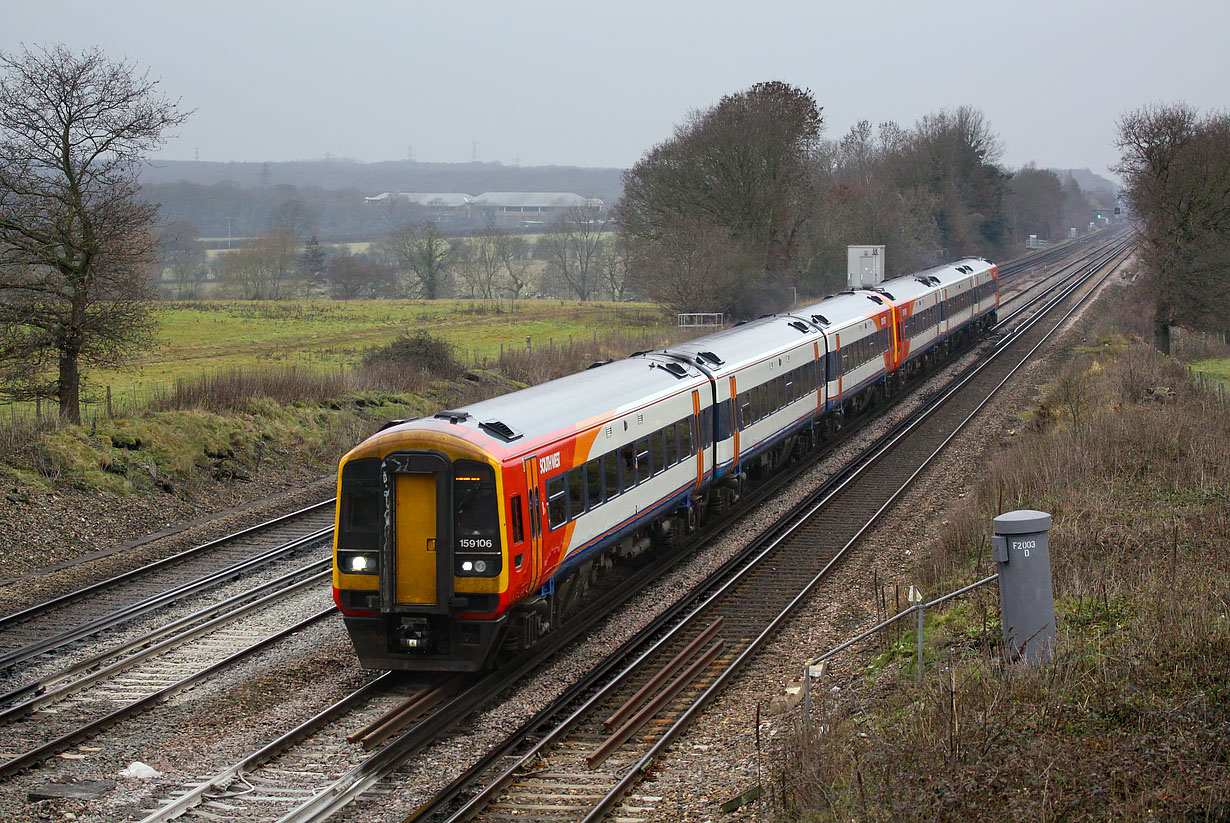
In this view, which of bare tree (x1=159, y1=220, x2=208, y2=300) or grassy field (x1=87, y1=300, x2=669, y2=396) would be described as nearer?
grassy field (x1=87, y1=300, x2=669, y2=396)

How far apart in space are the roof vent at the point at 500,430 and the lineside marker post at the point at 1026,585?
531 centimetres

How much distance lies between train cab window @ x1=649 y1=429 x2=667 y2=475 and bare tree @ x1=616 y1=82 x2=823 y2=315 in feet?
127

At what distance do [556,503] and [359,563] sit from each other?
2.39 meters

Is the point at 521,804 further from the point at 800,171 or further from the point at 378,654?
the point at 800,171

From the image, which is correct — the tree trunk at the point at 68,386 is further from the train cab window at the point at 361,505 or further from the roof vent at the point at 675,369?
the train cab window at the point at 361,505

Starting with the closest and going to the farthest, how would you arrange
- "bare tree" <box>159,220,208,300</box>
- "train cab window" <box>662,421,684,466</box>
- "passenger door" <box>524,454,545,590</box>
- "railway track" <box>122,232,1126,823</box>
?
"railway track" <box>122,232,1126,823</box> → "passenger door" <box>524,454,545,590</box> → "train cab window" <box>662,421,684,466</box> → "bare tree" <box>159,220,208,300</box>

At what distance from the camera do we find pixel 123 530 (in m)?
19.5

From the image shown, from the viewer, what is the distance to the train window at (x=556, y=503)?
13.0m

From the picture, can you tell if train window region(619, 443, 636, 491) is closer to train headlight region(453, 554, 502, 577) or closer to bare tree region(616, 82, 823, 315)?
train headlight region(453, 554, 502, 577)

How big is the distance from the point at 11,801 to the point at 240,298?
67.3 meters

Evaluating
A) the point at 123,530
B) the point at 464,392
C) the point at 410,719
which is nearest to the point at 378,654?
the point at 410,719

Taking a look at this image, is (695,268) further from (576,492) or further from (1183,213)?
(576,492)

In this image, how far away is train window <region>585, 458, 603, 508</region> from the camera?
46.4 feet

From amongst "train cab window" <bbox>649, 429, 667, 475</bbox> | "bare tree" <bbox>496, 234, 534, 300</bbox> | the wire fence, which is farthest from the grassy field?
the wire fence
